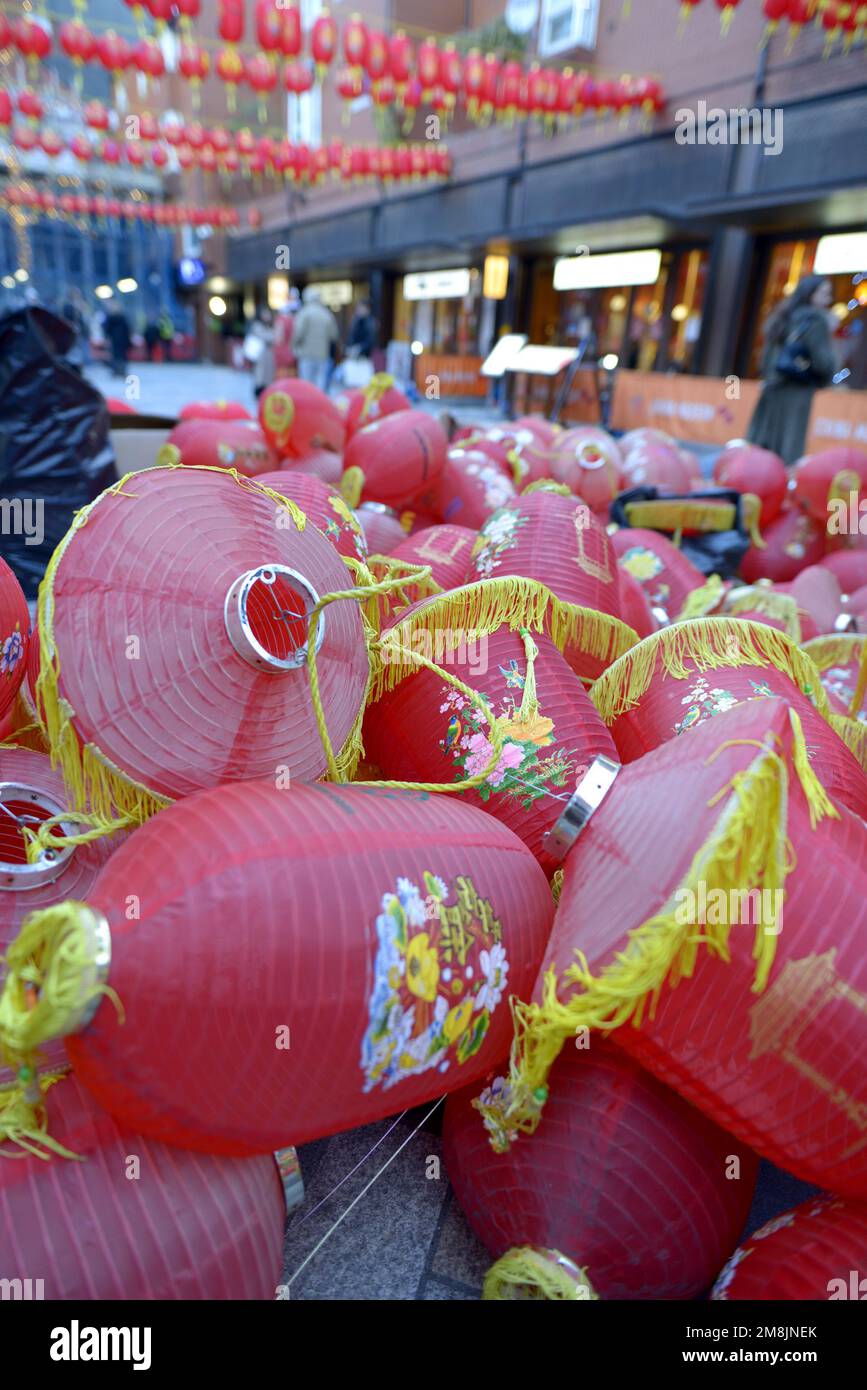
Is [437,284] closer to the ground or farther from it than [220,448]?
farther from it

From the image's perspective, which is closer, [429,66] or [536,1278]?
[536,1278]

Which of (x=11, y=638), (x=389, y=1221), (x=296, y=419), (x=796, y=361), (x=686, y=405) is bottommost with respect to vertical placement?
(x=389, y=1221)

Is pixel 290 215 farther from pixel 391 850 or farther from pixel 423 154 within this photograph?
pixel 391 850

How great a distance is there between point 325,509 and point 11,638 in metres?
0.66

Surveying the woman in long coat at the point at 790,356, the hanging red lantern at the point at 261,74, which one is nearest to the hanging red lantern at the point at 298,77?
the hanging red lantern at the point at 261,74

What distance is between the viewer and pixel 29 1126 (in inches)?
34.6

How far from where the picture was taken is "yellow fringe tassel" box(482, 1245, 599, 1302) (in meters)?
0.99

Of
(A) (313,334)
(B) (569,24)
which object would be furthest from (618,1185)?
(B) (569,24)

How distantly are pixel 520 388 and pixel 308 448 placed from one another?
9246 millimetres

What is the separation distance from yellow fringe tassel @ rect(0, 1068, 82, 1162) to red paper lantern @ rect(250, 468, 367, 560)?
1.03m

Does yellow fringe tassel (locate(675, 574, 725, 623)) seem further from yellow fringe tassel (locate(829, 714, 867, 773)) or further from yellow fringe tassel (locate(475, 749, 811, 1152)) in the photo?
yellow fringe tassel (locate(475, 749, 811, 1152))

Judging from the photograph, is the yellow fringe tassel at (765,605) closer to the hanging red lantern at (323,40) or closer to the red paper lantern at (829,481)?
the red paper lantern at (829,481)

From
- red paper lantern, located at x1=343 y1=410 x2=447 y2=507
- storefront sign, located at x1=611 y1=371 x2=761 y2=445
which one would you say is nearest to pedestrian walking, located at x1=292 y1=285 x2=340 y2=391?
storefront sign, located at x1=611 y1=371 x2=761 y2=445

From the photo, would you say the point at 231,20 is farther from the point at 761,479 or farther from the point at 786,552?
the point at 786,552
